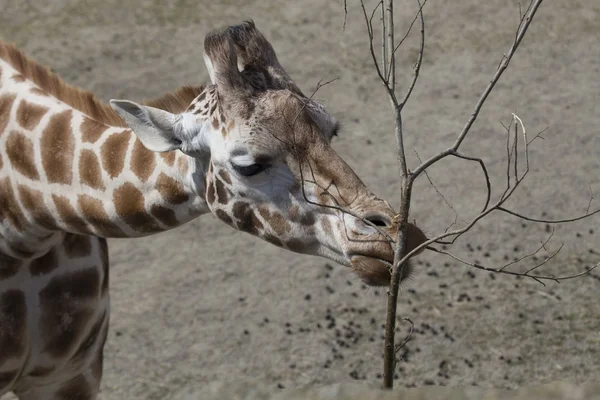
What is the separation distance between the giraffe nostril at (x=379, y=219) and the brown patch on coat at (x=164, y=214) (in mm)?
827

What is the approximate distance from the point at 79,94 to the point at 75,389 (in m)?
1.45

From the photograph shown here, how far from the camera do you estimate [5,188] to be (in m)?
4.05

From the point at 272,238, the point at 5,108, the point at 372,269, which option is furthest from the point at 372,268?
the point at 5,108

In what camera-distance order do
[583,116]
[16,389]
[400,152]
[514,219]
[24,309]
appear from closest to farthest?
[400,152]
[24,309]
[16,389]
[514,219]
[583,116]

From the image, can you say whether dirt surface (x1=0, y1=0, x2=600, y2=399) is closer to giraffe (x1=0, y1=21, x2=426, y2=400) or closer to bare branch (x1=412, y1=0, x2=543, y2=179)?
giraffe (x1=0, y1=21, x2=426, y2=400)

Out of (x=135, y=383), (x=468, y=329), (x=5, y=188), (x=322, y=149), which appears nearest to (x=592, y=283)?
(x=468, y=329)

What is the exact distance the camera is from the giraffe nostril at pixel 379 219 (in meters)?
3.37

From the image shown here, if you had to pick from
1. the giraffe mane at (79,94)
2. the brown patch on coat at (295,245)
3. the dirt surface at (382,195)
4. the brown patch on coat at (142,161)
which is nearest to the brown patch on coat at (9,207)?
the giraffe mane at (79,94)

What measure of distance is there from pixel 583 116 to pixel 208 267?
3.71m

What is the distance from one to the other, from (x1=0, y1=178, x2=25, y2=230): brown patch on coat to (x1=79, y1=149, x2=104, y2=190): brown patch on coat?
0.35 meters

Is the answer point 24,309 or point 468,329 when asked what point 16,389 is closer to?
Answer: point 24,309

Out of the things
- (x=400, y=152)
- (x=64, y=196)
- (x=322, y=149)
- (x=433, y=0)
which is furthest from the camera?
(x=433, y=0)

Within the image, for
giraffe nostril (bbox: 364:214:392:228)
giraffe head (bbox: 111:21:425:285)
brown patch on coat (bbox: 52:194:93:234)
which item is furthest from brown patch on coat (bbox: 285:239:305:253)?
brown patch on coat (bbox: 52:194:93:234)

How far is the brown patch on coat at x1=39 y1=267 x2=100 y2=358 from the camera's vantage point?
4.29 m
